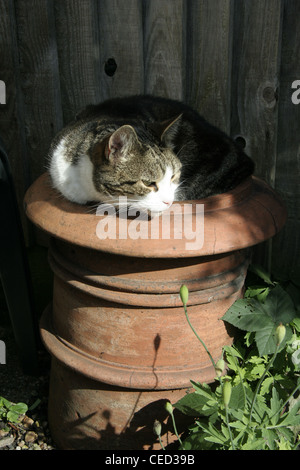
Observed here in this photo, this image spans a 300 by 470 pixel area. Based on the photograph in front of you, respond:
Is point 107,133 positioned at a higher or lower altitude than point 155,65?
lower

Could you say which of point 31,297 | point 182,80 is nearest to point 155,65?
point 182,80

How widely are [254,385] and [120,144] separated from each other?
1.03 metres

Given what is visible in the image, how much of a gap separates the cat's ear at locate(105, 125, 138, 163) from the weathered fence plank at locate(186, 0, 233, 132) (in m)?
0.67

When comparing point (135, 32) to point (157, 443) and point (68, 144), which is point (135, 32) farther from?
point (157, 443)

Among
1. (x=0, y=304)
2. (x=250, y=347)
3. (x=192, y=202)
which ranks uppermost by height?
(x=192, y=202)

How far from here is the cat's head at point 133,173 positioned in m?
1.89

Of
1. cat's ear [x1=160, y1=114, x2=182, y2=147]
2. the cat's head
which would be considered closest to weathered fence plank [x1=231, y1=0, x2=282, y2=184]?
cat's ear [x1=160, y1=114, x2=182, y2=147]

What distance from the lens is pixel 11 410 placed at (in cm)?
226

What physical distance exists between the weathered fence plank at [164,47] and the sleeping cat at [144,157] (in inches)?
8.0

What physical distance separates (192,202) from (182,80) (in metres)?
0.86

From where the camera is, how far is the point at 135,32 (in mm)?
2408

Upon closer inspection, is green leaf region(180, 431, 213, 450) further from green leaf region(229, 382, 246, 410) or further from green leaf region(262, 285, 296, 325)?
green leaf region(262, 285, 296, 325)

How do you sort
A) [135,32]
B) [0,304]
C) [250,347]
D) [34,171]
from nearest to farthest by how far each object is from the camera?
[250,347] → [135,32] → [34,171] → [0,304]

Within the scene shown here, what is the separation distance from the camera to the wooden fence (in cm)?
223
